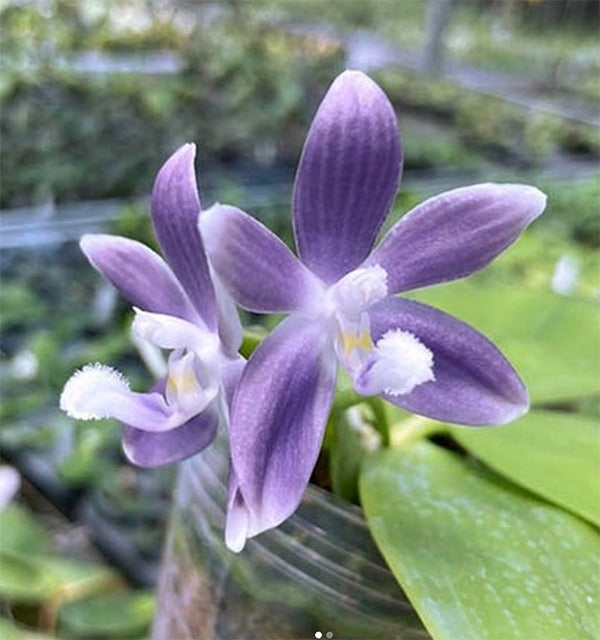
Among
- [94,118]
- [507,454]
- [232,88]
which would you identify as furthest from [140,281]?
[232,88]

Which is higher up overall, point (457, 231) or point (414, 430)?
point (457, 231)

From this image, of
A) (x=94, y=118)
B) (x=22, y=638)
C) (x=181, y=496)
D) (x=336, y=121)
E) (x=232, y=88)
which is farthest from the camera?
(x=232, y=88)

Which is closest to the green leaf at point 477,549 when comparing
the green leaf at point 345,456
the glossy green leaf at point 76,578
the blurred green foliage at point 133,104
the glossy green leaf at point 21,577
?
the green leaf at point 345,456

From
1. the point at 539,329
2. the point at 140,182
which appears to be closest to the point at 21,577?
the point at 539,329

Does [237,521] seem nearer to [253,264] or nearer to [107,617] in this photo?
[253,264]

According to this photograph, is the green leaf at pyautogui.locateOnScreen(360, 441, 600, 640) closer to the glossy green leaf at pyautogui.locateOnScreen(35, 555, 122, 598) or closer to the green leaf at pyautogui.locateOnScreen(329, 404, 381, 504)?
the green leaf at pyautogui.locateOnScreen(329, 404, 381, 504)

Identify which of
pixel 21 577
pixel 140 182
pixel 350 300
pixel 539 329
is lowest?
pixel 140 182

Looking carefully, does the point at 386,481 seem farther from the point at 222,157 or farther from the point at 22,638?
the point at 222,157
